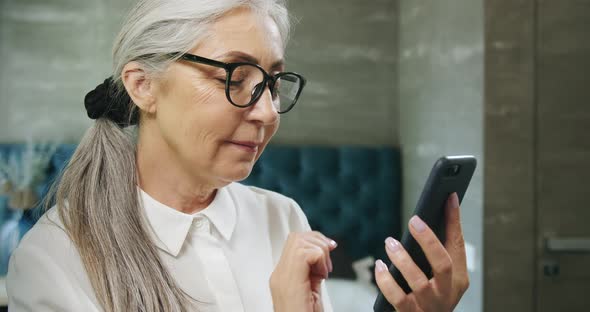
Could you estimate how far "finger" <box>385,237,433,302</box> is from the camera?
3.02 ft

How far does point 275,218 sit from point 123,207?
365mm

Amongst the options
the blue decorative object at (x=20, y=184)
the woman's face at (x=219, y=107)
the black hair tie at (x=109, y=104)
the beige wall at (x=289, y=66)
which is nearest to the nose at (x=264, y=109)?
the woman's face at (x=219, y=107)

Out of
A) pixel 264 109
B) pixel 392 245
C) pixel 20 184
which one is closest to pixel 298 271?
pixel 392 245

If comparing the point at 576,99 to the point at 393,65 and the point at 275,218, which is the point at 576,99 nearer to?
the point at 393,65

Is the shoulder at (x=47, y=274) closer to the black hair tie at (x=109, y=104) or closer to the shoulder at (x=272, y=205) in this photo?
the black hair tie at (x=109, y=104)

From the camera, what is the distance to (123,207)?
99cm

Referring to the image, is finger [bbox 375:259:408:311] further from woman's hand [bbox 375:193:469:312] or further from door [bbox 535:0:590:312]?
door [bbox 535:0:590:312]

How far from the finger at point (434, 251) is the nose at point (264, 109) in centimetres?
30

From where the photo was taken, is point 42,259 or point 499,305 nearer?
point 42,259

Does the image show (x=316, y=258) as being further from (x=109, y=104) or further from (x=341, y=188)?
(x=341, y=188)

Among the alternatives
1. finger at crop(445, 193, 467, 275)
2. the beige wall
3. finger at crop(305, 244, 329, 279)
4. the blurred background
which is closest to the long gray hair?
finger at crop(305, 244, 329, 279)

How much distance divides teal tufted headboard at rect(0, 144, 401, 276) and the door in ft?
3.14

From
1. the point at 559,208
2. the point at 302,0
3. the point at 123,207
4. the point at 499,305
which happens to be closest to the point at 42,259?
the point at 123,207

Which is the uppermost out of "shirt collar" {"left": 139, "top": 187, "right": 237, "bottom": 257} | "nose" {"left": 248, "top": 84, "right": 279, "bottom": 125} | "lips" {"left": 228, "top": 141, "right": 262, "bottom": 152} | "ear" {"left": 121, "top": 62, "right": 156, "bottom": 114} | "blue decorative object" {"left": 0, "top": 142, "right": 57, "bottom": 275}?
"ear" {"left": 121, "top": 62, "right": 156, "bottom": 114}
